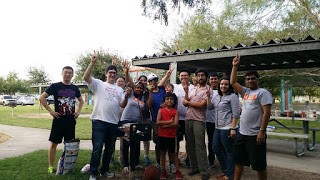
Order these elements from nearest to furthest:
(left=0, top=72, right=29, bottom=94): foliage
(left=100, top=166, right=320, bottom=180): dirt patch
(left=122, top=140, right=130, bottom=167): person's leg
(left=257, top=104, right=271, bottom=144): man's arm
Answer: (left=257, top=104, right=271, bottom=144): man's arm → (left=100, top=166, right=320, bottom=180): dirt patch → (left=122, top=140, right=130, bottom=167): person's leg → (left=0, top=72, right=29, bottom=94): foliage

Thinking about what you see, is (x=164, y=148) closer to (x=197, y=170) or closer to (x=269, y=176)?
(x=197, y=170)

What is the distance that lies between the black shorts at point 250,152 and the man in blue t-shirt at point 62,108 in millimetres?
2922

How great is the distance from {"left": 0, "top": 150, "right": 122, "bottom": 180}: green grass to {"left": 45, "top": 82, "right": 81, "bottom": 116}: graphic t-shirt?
3.66ft

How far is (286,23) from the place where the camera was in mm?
12352

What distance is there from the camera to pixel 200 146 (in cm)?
506

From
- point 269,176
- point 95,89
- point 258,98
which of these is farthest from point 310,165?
point 95,89

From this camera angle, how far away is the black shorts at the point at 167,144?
505cm

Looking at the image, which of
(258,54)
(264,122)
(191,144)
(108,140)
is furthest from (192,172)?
(258,54)

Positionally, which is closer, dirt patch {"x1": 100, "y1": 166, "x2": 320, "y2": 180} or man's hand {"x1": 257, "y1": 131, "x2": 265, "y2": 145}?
man's hand {"x1": 257, "y1": 131, "x2": 265, "y2": 145}

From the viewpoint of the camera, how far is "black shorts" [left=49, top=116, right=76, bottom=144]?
520 centimetres

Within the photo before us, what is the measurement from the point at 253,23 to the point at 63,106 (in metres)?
10.4

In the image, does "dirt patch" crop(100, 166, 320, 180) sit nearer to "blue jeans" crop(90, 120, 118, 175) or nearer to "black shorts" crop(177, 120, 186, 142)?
"blue jeans" crop(90, 120, 118, 175)

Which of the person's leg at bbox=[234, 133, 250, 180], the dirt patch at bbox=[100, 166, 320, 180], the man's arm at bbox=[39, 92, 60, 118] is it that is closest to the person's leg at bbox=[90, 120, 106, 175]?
the dirt patch at bbox=[100, 166, 320, 180]

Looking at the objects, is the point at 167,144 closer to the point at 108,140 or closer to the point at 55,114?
the point at 108,140
